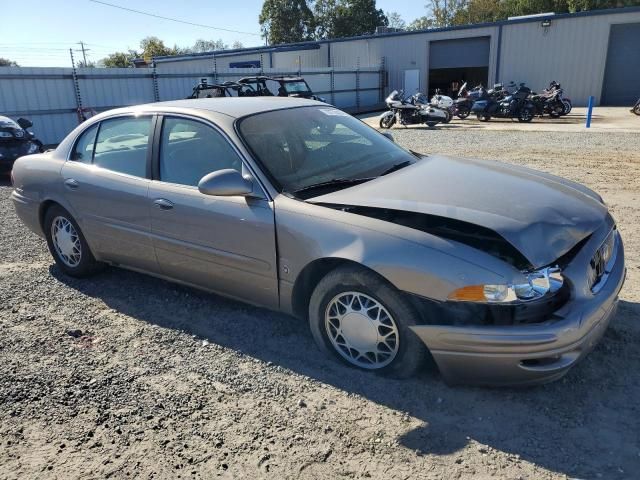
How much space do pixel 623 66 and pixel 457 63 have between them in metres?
8.32

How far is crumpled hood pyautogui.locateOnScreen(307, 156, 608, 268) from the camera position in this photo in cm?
274

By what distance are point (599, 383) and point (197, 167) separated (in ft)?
9.58

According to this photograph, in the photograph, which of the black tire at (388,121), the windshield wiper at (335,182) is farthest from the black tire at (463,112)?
the windshield wiper at (335,182)

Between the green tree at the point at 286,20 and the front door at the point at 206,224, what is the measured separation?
193 feet

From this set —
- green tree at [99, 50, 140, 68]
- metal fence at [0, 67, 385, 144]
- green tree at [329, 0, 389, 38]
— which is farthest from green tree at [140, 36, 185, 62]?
metal fence at [0, 67, 385, 144]

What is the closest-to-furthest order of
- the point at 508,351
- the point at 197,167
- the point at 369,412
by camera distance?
the point at 508,351 → the point at 369,412 → the point at 197,167

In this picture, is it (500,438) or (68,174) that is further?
(68,174)

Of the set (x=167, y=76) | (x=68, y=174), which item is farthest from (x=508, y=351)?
(x=167, y=76)

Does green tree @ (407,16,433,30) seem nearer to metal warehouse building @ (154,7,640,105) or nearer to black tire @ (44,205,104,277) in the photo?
metal warehouse building @ (154,7,640,105)

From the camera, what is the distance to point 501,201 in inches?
120

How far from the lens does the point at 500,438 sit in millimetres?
2564

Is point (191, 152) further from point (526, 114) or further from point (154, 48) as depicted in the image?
point (154, 48)

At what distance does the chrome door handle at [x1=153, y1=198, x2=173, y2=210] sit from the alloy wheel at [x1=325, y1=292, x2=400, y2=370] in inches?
56.4

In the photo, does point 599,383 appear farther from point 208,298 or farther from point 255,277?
point 208,298
